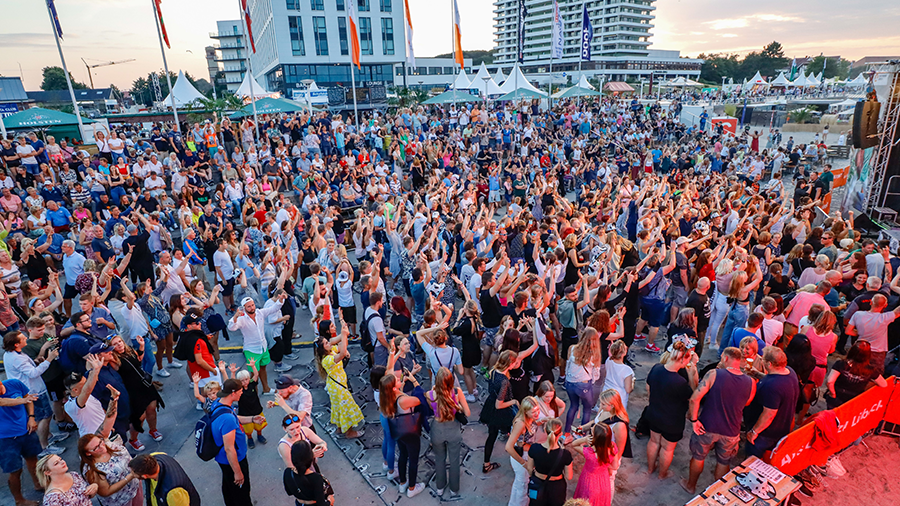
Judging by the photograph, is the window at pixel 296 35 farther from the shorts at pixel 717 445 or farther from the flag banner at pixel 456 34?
the shorts at pixel 717 445

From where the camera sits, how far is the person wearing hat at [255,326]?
5.55 metres

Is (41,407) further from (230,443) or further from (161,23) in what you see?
(161,23)

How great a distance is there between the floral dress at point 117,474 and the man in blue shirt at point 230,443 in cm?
65

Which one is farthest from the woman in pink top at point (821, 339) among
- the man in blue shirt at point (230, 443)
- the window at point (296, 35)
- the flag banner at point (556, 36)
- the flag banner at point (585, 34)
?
the window at point (296, 35)

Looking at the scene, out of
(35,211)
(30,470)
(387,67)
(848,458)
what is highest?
(387,67)

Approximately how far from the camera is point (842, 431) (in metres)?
4.87

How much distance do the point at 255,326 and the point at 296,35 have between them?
5161 cm

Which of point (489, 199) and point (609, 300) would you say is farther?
point (489, 199)

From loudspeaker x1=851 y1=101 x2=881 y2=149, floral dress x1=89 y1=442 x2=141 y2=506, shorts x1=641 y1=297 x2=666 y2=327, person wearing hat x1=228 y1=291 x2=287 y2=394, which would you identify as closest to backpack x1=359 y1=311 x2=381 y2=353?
person wearing hat x1=228 y1=291 x2=287 y2=394

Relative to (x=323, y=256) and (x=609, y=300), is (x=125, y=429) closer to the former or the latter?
(x=323, y=256)

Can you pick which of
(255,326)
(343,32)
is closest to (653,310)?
(255,326)

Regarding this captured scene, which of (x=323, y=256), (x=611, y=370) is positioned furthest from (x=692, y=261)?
(x=323, y=256)

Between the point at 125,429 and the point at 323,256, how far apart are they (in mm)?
3527

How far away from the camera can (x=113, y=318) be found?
6078 mm
